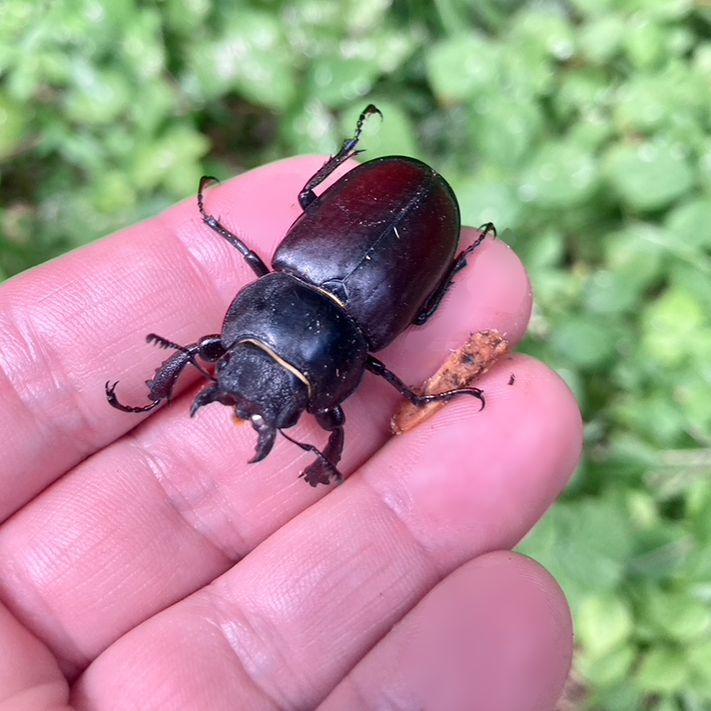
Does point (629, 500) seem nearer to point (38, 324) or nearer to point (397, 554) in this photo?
point (397, 554)

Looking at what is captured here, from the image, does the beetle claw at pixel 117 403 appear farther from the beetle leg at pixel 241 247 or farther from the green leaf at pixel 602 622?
the green leaf at pixel 602 622

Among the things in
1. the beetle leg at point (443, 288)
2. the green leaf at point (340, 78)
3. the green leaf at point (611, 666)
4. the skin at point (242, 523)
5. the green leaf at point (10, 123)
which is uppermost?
the green leaf at point (10, 123)

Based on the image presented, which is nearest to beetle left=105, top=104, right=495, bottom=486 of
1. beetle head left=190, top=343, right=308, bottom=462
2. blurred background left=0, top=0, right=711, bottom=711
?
beetle head left=190, top=343, right=308, bottom=462

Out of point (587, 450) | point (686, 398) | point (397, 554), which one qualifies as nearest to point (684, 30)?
point (686, 398)

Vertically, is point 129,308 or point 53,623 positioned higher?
point 129,308

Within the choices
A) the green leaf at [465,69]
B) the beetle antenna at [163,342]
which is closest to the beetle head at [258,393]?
the beetle antenna at [163,342]

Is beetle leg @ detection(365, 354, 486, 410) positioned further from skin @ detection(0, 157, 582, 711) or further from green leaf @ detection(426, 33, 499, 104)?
green leaf @ detection(426, 33, 499, 104)

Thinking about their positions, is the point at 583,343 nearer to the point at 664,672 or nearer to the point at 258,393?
the point at 664,672
